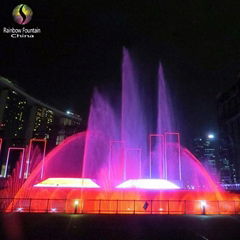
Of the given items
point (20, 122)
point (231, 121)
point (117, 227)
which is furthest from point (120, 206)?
point (20, 122)

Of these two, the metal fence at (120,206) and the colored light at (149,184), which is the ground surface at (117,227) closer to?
the metal fence at (120,206)

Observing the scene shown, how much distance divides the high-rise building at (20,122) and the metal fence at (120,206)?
75021mm

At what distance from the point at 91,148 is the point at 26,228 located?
4956cm

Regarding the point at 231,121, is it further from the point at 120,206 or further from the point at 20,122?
the point at 120,206

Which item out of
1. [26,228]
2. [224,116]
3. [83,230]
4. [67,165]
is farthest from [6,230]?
[224,116]

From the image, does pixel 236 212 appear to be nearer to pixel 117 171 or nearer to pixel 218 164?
pixel 117 171

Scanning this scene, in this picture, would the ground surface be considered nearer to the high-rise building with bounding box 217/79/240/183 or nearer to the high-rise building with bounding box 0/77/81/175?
the high-rise building with bounding box 0/77/81/175

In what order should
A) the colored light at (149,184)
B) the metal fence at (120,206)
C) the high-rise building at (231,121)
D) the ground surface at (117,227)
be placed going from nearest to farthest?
the ground surface at (117,227)
the metal fence at (120,206)
the colored light at (149,184)
the high-rise building at (231,121)

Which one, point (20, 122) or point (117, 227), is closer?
point (117, 227)

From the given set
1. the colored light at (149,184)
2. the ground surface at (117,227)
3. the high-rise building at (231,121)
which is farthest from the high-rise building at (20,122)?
the ground surface at (117,227)

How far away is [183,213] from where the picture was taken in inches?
800

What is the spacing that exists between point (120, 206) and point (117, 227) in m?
6.70

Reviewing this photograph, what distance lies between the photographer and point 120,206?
69.4 feet

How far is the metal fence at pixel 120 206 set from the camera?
2012 cm
